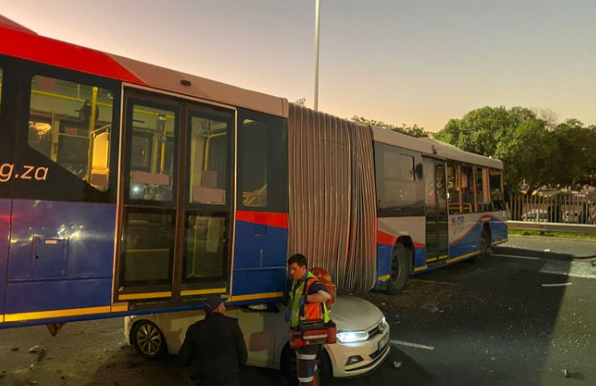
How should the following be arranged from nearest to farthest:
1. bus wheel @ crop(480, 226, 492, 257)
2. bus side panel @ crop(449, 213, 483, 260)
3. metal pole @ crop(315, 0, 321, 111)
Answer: bus side panel @ crop(449, 213, 483, 260)
bus wheel @ crop(480, 226, 492, 257)
metal pole @ crop(315, 0, 321, 111)

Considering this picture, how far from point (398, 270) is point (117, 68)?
267 inches

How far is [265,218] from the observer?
531cm

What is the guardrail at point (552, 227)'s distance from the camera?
20.8 m

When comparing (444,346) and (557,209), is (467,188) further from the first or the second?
(557,209)

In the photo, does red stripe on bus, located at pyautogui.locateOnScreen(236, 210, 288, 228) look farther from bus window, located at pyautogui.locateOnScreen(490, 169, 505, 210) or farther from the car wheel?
bus window, located at pyautogui.locateOnScreen(490, 169, 505, 210)

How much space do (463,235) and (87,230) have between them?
33.0 ft

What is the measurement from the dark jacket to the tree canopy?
90.2 feet

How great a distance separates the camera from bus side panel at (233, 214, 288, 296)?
197 inches

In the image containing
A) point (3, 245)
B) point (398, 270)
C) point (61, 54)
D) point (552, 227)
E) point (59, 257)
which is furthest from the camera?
point (552, 227)

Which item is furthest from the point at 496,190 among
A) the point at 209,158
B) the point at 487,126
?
the point at 487,126

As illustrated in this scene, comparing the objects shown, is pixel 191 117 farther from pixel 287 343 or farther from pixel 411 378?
pixel 411 378

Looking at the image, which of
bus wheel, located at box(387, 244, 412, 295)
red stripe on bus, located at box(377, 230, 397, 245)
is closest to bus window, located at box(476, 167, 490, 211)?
bus wheel, located at box(387, 244, 412, 295)

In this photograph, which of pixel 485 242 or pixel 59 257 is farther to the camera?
pixel 485 242

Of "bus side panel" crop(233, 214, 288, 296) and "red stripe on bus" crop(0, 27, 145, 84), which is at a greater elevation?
"red stripe on bus" crop(0, 27, 145, 84)
